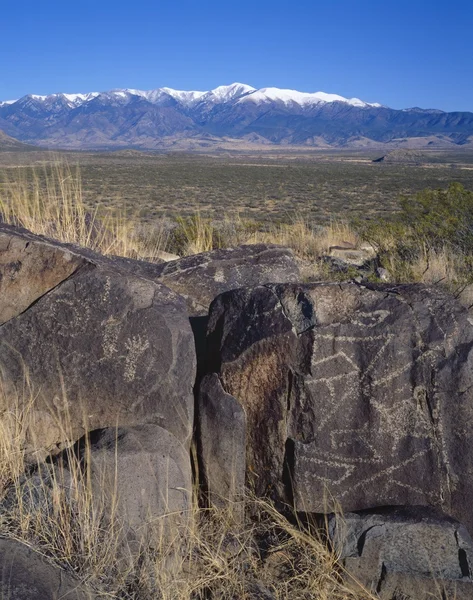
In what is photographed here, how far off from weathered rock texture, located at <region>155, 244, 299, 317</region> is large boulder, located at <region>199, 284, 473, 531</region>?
1131 mm

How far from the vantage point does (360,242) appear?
32.4 ft

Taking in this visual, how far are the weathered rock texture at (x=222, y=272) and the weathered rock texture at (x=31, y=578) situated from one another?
2248 millimetres

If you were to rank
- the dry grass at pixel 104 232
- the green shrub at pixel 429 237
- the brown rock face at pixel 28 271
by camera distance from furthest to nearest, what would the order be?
the green shrub at pixel 429 237 < the dry grass at pixel 104 232 < the brown rock face at pixel 28 271

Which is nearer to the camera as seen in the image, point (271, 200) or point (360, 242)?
point (360, 242)

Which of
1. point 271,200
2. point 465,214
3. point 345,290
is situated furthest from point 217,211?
point 345,290

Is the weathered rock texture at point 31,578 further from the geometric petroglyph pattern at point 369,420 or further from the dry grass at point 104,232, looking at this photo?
the dry grass at point 104,232

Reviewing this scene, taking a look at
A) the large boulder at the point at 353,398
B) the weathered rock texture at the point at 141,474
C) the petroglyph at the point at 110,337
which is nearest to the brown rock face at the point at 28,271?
the petroglyph at the point at 110,337

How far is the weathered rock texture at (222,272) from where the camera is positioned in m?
4.90

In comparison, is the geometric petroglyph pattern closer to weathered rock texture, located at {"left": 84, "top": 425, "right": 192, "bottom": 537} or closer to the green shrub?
weathered rock texture, located at {"left": 84, "top": 425, "right": 192, "bottom": 537}

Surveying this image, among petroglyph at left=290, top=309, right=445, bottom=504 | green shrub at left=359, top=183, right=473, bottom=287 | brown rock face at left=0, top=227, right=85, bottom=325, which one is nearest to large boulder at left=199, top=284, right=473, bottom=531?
petroglyph at left=290, top=309, right=445, bottom=504

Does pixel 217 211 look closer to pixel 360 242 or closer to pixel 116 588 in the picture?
pixel 360 242

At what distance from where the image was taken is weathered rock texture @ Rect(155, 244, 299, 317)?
4898 millimetres

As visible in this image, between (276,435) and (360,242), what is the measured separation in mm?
6701

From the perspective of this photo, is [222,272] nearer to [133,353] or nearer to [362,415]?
[133,353]
